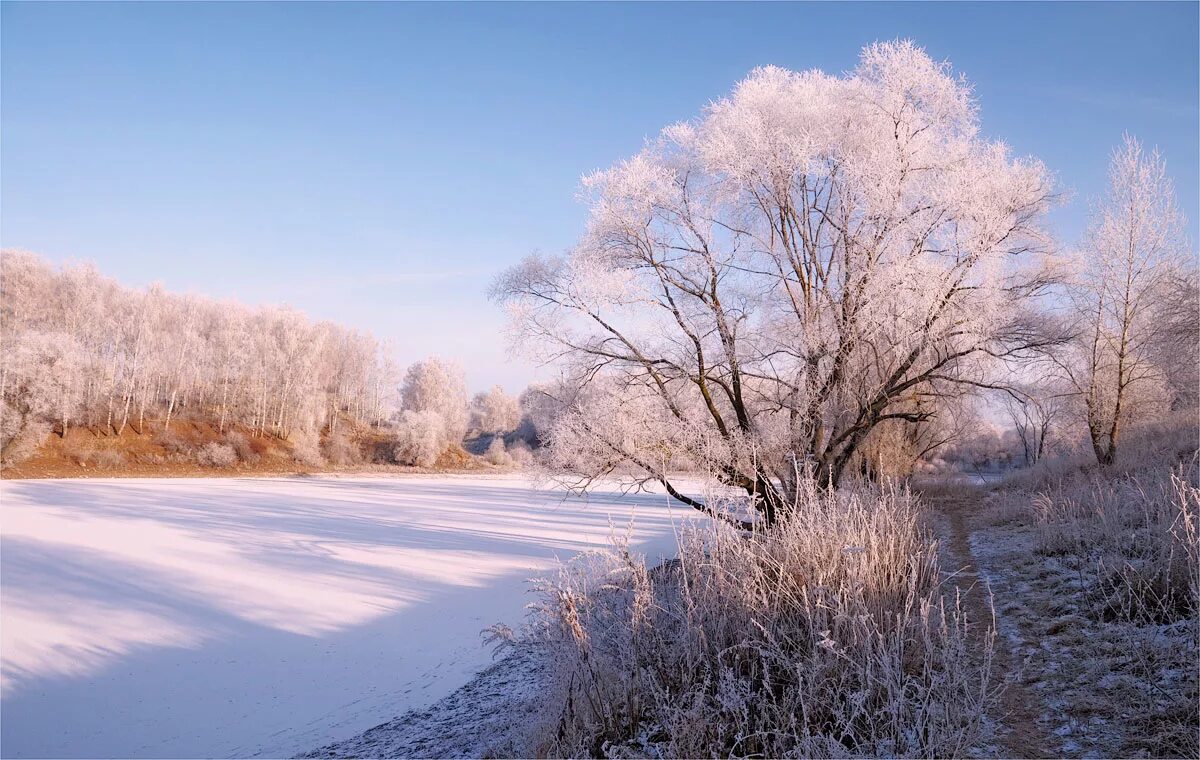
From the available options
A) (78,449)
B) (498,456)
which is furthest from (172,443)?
(498,456)

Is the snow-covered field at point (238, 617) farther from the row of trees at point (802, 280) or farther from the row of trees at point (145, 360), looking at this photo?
the row of trees at point (145, 360)

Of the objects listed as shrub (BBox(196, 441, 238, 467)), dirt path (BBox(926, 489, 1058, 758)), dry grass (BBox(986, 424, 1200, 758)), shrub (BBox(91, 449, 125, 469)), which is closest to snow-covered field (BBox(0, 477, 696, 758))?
dirt path (BBox(926, 489, 1058, 758))

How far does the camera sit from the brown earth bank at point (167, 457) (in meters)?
37.6

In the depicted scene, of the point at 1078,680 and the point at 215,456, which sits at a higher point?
the point at 1078,680

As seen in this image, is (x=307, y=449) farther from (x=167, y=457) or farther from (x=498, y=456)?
(x=498, y=456)

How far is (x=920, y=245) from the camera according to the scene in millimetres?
11477

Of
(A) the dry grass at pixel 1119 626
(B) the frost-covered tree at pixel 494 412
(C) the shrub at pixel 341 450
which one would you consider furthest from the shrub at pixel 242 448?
(A) the dry grass at pixel 1119 626

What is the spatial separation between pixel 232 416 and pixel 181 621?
44.9 meters

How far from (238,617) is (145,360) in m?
42.2

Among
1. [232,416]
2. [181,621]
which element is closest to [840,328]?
[181,621]

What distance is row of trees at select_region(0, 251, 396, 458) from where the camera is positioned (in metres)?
37.5

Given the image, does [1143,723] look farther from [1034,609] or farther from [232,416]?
[232,416]

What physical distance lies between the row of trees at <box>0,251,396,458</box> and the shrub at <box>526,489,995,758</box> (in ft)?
144

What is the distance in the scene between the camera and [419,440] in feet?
181
